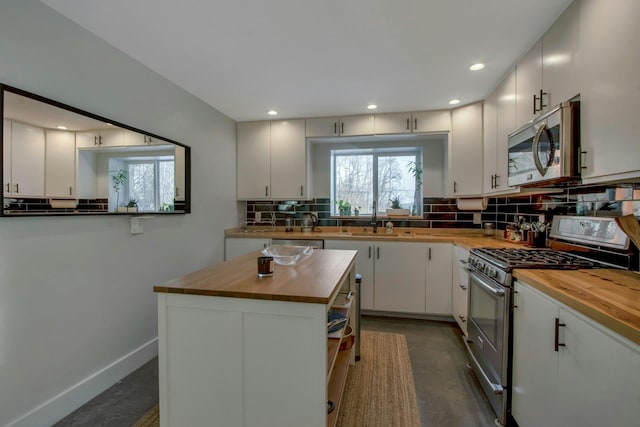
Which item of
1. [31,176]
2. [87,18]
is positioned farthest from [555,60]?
[31,176]

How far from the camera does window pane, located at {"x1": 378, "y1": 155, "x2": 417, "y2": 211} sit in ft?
12.3

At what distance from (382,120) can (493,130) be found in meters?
1.17

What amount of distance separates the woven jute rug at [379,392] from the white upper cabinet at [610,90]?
1.65 m

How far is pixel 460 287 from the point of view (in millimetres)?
2697

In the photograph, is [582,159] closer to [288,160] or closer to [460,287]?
[460,287]

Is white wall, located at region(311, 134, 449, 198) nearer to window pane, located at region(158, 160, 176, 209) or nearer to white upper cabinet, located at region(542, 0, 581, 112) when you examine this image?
white upper cabinet, located at region(542, 0, 581, 112)

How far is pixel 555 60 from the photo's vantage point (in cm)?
166

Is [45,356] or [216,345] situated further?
[45,356]

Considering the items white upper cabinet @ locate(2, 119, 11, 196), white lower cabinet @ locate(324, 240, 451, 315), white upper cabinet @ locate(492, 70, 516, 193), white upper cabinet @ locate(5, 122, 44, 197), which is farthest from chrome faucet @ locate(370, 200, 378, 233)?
white upper cabinet @ locate(2, 119, 11, 196)

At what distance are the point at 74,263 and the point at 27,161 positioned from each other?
0.64 meters

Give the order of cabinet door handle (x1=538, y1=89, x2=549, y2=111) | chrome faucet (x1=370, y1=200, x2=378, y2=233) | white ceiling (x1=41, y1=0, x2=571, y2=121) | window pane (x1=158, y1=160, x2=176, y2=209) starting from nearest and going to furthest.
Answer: white ceiling (x1=41, y1=0, x2=571, y2=121), cabinet door handle (x1=538, y1=89, x2=549, y2=111), window pane (x1=158, y1=160, x2=176, y2=209), chrome faucet (x1=370, y1=200, x2=378, y2=233)

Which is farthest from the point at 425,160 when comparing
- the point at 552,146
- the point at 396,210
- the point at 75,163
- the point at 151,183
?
the point at 75,163

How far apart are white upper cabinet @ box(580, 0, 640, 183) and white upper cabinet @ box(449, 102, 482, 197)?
160cm

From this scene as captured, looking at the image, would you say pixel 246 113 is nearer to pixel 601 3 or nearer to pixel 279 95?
pixel 279 95
